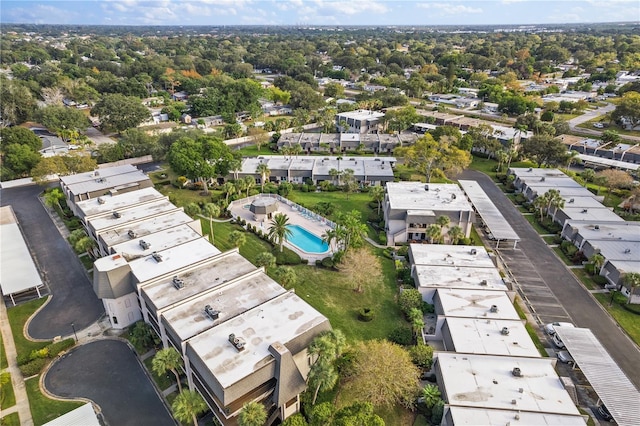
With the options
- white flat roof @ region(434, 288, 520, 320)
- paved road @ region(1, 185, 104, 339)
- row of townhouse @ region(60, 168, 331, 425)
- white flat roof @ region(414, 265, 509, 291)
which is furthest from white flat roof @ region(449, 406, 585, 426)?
paved road @ region(1, 185, 104, 339)

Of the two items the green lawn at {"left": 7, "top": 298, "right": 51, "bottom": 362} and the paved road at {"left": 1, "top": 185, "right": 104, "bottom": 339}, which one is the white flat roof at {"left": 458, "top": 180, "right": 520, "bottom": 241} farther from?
the green lawn at {"left": 7, "top": 298, "right": 51, "bottom": 362}

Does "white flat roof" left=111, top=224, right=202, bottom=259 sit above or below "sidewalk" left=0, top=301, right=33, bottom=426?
above

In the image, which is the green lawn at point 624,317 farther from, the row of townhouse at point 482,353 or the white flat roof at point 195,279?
the white flat roof at point 195,279

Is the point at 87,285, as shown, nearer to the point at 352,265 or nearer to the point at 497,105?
the point at 352,265

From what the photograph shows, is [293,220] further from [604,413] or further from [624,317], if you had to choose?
[604,413]

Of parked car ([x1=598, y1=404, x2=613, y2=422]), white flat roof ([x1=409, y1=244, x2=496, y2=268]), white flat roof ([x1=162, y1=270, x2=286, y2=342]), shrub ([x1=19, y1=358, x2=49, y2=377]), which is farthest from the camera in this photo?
white flat roof ([x1=409, y1=244, x2=496, y2=268])

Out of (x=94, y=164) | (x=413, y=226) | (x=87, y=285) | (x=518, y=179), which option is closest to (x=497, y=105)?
(x=518, y=179)
